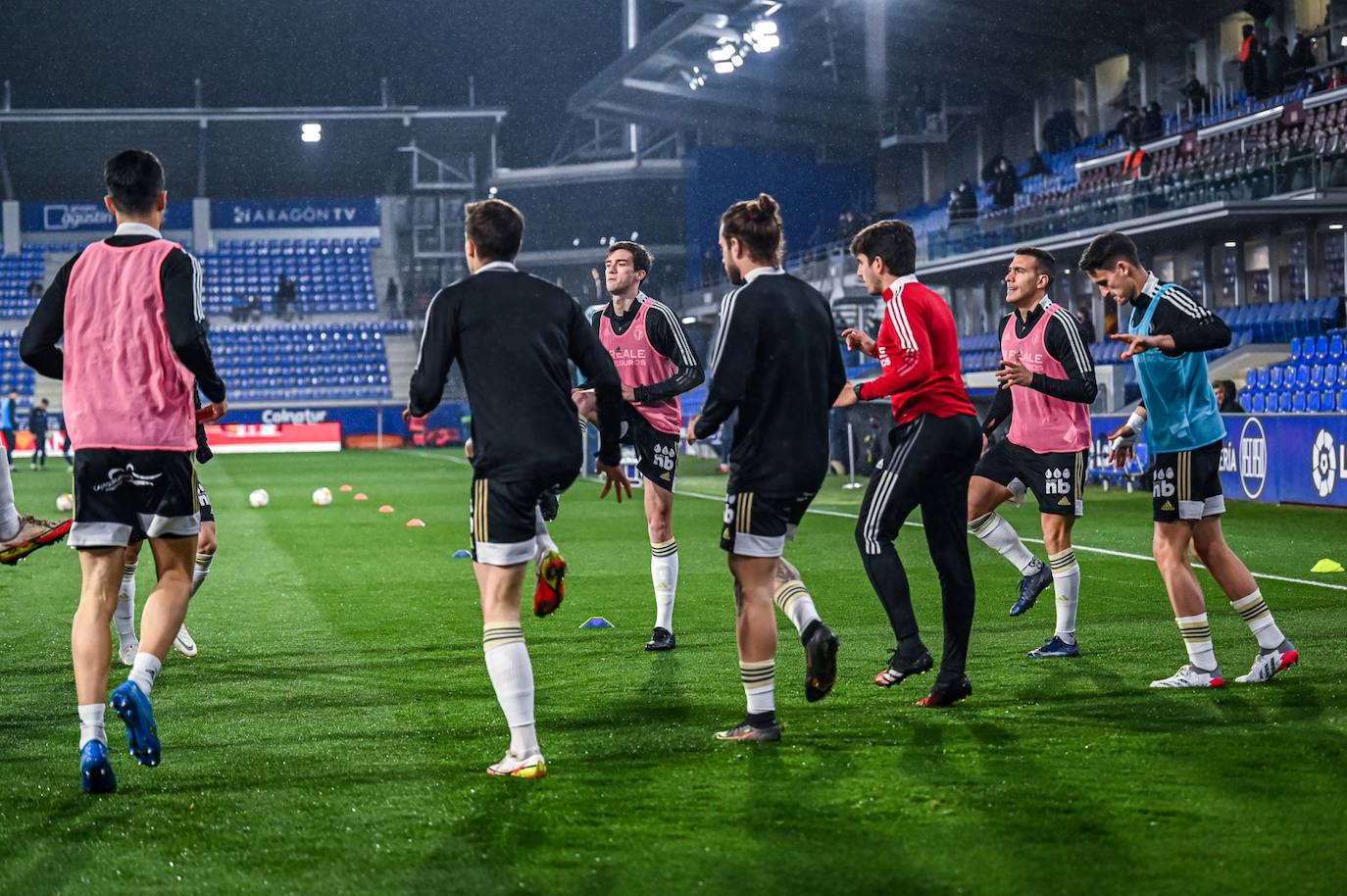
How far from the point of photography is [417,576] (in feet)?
43.8

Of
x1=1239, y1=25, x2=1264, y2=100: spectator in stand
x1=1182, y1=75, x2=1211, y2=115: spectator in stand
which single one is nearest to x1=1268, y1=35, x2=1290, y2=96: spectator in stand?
x1=1239, y1=25, x2=1264, y2=100: spectator in stand

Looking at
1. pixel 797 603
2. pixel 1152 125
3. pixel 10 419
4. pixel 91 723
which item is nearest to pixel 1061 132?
pixel 1152 125

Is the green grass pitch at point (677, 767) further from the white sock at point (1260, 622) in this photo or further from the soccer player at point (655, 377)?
the soccer player at point (655, 377)

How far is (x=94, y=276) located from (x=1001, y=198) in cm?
3498

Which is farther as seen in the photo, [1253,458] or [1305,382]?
[1305,382]

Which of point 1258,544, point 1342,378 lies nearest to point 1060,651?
point 1258,544

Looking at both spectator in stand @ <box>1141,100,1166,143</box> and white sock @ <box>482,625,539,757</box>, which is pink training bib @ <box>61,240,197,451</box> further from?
spectator in stand @ <box>1141,100,1166,143</box>

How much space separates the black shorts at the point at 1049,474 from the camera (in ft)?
28.8

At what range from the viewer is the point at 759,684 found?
20.2ft

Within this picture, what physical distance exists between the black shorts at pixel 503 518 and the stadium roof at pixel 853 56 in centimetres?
3453

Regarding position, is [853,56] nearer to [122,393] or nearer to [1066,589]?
[1066,589]

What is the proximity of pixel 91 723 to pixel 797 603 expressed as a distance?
2663 mm

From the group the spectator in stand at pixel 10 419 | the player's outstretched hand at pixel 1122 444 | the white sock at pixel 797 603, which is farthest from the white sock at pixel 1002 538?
the spectator in stand at pixel 10 419

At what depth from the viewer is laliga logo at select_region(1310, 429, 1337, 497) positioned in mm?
18938
